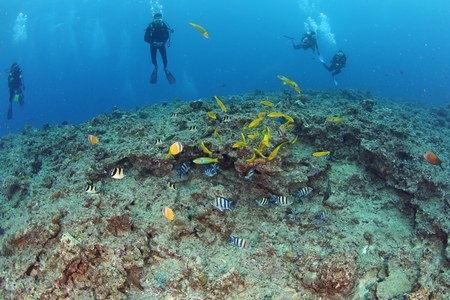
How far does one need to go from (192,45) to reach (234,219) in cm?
16061

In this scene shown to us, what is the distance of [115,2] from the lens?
101375mm

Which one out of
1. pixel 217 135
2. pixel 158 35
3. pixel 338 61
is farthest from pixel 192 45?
pixel 217 135

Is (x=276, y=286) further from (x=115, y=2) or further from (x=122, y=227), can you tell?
(x=115, y=2)

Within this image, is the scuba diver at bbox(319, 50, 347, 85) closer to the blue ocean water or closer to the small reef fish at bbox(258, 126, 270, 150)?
the small reef fish at bbox(258, 126, 270, 150)

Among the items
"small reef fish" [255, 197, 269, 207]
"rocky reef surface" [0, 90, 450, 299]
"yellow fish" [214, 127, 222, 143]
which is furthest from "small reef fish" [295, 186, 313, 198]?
"yellow fish" [214, 127, 222, 143]

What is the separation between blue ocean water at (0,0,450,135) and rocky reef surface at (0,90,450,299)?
66.6 meters

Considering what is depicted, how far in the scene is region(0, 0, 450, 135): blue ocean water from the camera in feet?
282

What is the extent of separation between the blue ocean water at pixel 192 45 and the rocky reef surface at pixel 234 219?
6659 cm

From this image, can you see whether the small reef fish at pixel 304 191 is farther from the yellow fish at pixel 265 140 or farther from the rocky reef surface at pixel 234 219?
the yellow fish at pixel 265 140

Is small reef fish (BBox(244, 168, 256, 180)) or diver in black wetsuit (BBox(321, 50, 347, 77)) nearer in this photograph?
small reef fish (BBox(244, 168, 256, 180))

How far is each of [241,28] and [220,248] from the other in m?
165

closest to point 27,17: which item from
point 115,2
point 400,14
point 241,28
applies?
point 115,2

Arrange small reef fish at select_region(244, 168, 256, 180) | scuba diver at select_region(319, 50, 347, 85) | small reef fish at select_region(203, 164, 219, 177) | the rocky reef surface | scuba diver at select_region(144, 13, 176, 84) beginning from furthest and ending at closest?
1. scuba diver at select_region(319, 50, 347, 85)
2. scuba diver at select_region(144, 13, 176, 84)
3. small reef fish at select_region(203, 164, 219, 177)
4. small reef fish at select_region(244, 168, 256, 180)
5. the rocky reef surface

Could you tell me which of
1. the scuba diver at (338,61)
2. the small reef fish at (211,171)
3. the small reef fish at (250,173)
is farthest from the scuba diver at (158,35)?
the scuba diver at (338,61)
